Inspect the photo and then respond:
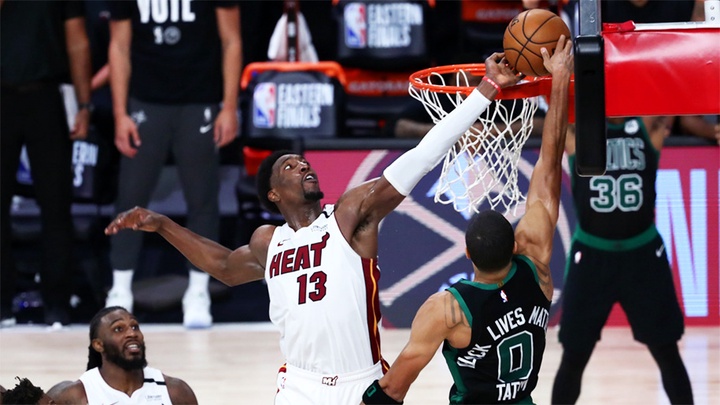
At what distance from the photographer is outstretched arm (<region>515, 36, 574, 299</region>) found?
464 cm

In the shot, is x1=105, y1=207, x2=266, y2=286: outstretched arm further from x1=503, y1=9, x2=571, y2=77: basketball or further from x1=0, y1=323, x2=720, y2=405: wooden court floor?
x1=0, y1=323, x2=720, y2=405: wooden court floor

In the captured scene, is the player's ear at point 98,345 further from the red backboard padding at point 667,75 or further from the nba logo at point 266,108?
the nba logo at point 266,108

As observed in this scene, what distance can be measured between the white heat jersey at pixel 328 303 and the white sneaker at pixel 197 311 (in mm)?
3312

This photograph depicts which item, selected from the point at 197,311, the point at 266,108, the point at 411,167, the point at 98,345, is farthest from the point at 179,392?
the point at 266,108

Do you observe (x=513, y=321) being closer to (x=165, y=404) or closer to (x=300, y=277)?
(x=300, y=277)

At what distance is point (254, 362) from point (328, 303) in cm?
267

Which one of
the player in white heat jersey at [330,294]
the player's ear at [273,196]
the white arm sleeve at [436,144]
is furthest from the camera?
the player's ear at [273,196]

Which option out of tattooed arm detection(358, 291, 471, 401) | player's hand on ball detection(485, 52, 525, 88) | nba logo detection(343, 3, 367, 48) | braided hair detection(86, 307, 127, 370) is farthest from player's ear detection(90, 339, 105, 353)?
nba logo detection(343, 3, 367, 48)

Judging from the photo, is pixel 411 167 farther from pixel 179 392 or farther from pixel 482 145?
pixel 179 392

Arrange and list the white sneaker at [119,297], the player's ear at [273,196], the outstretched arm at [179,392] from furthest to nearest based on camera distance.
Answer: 1. the white sneaker at [119,297]
2. the outstretched arm at [179,392]
3. the player's ear at [273,196]

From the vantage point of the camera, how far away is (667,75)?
4504 mm

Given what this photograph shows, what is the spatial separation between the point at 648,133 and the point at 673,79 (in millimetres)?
2218

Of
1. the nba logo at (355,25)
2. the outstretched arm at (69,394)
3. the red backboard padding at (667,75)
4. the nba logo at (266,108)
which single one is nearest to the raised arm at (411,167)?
the red backboard padding at (667,75)

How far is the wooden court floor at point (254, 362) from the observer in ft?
22.4
